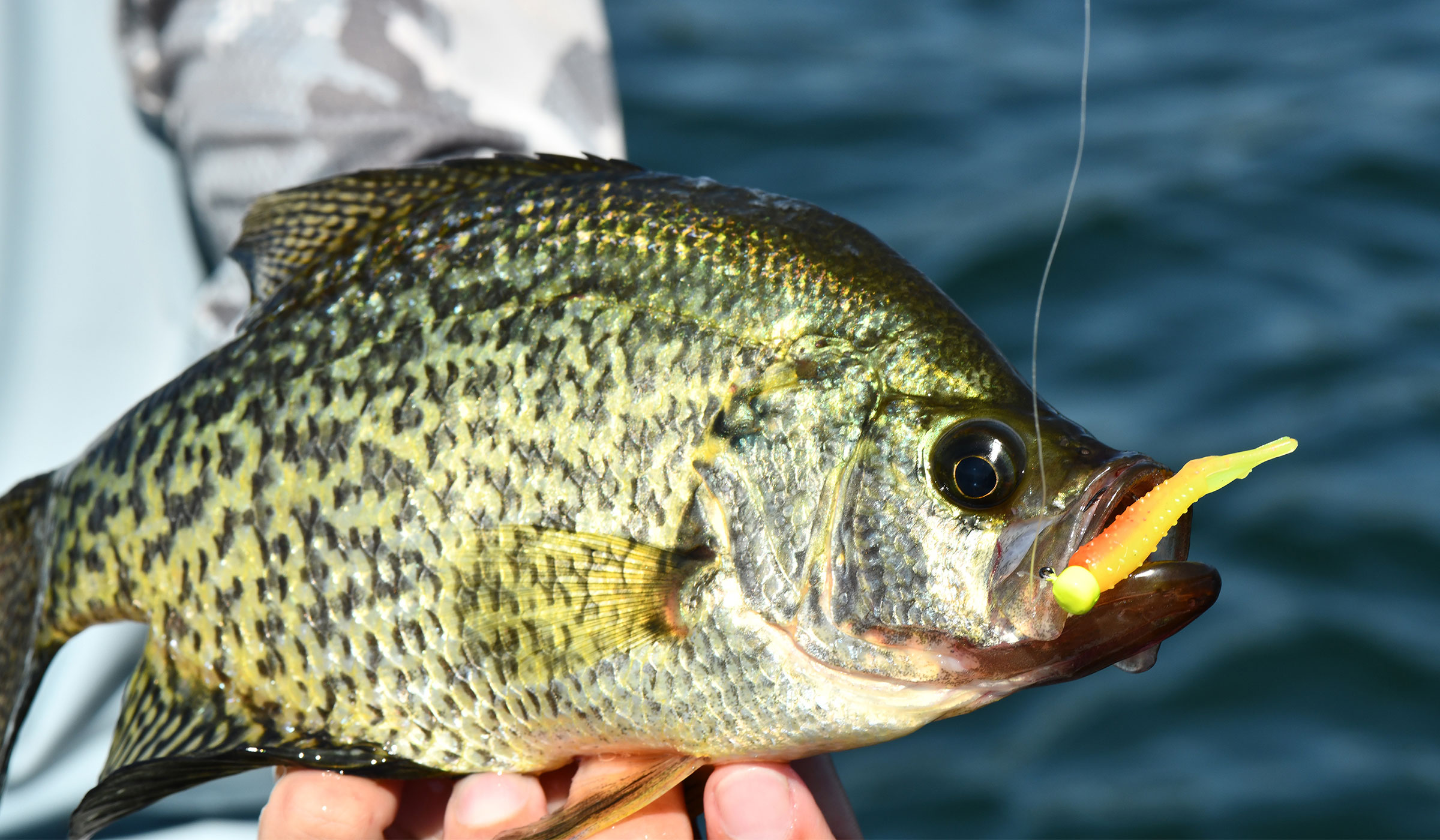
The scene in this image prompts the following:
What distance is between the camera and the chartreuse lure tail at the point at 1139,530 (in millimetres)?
1996

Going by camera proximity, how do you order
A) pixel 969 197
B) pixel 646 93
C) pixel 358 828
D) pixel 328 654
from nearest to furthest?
pixel 328 654
pixel 358 828
pixel 969 197
pixel 646 93

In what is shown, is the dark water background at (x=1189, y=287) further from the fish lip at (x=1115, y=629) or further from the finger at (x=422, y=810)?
the fish lip at (x=1115, y=629)

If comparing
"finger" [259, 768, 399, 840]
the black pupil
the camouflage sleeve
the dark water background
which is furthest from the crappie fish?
the dark water background

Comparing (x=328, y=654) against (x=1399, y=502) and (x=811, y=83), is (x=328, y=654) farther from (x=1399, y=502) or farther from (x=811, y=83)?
(x=811, y=83)

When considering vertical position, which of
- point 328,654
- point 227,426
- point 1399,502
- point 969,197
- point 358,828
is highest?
point 969,197

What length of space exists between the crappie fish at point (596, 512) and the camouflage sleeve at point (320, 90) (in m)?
1.42

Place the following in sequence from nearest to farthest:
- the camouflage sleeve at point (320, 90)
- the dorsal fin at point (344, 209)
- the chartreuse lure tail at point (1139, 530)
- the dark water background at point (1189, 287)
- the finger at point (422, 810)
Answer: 1. the chartreuse lure tail at point (1139, 530)
2. the dorsal fin at point (344, 209)
3. the finger at point (422, 810)
4. the camouflage sleeve at point (320, 90)
5. the dark water background at point (1189, 287)

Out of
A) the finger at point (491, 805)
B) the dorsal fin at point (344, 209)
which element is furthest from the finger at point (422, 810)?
the dorsal fin at point (344, 209)

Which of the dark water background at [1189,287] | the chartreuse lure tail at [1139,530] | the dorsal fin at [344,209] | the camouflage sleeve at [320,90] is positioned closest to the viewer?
the chartreuse lure tail at [1139,530]

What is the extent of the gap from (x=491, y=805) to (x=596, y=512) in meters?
0.65

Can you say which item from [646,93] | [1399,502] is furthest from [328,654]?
[646,93]

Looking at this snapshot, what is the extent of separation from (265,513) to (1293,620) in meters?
A: 5.16

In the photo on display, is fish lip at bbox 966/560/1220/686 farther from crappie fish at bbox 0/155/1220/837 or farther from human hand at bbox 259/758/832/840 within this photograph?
human hand at bbox 259/758/832/840

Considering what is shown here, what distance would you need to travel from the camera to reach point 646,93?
9.92 m
